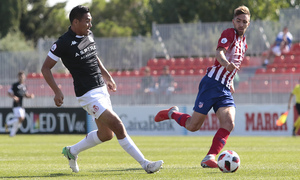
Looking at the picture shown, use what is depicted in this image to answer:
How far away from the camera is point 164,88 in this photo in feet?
76.5

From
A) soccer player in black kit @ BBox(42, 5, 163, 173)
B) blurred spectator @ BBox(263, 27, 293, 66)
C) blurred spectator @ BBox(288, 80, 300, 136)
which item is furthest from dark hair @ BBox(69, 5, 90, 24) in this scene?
blurred spectator @ BBox(263, 27, 293, 66)

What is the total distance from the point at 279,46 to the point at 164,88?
6357mm

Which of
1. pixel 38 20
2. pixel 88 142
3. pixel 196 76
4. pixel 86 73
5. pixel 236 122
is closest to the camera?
pixel 86 73

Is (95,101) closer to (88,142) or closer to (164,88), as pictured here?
(88,142)

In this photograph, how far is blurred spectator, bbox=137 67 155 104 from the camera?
23328 millimetres

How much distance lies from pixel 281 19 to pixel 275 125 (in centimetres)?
705

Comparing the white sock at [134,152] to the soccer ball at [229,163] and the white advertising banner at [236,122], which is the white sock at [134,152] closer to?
the soccer ball at [229,163]

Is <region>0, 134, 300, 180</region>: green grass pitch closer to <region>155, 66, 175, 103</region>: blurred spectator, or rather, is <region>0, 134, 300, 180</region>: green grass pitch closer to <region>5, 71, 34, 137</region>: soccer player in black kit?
<region>5, 71, 34, 137</region>: soccer player in black kit

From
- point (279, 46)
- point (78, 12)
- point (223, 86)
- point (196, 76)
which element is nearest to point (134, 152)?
point (223, 86)

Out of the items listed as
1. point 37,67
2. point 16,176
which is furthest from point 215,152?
point 37,67

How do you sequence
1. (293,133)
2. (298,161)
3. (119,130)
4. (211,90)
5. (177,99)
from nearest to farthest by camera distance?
(119,130) < (211,90) < (298,161) < (293,133) < (177,99)

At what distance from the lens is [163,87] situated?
23.3m

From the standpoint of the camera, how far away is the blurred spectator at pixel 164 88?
23078 mm

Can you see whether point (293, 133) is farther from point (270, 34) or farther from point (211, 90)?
point (211, 90)
